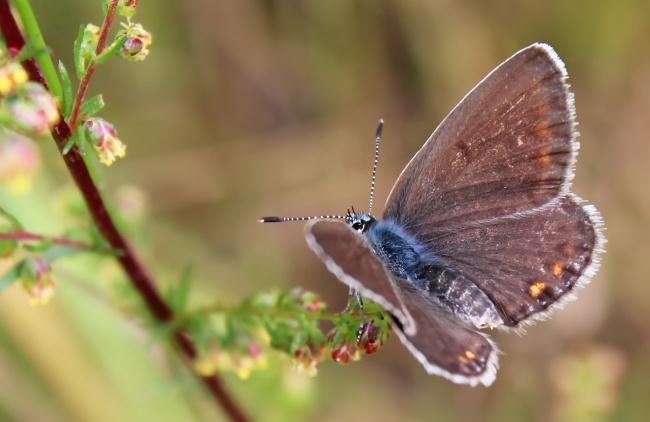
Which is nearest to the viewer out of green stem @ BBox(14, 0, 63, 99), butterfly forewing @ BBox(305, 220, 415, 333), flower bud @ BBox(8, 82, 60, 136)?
flower bud @ BBox(8, 82, 60, 136)

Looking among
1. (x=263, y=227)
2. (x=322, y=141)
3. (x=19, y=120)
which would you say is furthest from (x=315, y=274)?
(x=19, y=120)

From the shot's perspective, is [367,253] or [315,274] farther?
[315,274]

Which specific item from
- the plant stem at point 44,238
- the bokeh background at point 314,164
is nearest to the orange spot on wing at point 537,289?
the bokeh background at point 314,164

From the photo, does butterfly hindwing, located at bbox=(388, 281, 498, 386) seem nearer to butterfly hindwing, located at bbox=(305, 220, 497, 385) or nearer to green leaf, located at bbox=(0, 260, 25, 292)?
butterfly hindwing, located at bbox=(305, 220, 497, 385)

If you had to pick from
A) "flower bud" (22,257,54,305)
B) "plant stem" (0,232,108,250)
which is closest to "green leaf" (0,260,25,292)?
"flower bud" (22,257,54,305)

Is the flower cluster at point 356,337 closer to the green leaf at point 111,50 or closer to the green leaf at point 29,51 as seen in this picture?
the green leaf at point 111,50

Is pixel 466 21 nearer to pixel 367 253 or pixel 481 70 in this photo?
pixel 481 70

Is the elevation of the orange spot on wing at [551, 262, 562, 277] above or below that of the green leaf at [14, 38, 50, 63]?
below
